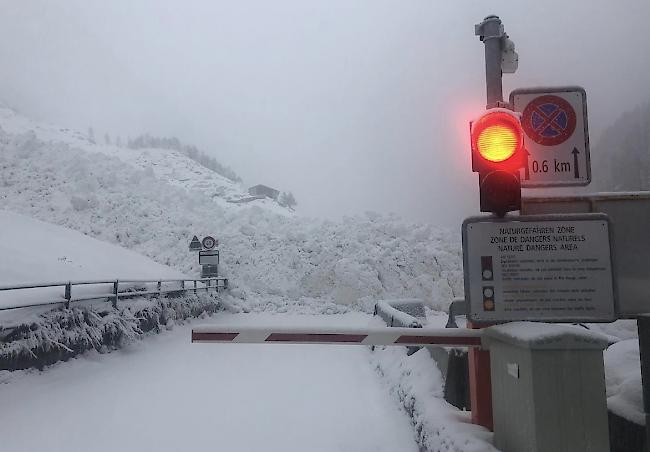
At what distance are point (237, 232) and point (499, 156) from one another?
83.9 ft

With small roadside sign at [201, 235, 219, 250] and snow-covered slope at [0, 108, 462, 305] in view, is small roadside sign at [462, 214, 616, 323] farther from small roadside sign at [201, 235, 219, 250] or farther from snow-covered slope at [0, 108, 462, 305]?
small roadside sign at [201, 235, 219, 250]

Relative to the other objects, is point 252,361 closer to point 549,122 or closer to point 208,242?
point 549,122

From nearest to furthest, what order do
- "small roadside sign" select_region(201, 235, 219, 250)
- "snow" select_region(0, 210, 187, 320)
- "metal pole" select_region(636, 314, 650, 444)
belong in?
"metal pole" select_region(636, 314, 650, 444), "snow" select_region(0, 210, 187, 320), "small roadside sign" select_region(201, 235, 219, 250)

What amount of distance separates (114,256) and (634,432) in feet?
54.1

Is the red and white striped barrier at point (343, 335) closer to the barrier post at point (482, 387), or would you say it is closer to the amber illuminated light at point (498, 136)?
the barrier post at point (482, 387)

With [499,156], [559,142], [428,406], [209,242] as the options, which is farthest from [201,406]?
[209,242]

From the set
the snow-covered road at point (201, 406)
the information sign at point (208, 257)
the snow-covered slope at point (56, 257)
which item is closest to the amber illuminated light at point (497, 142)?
the snow-covered road at point (201, 406)

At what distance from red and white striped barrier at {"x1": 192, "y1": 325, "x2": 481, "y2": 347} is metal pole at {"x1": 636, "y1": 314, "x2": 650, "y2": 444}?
3.58ft

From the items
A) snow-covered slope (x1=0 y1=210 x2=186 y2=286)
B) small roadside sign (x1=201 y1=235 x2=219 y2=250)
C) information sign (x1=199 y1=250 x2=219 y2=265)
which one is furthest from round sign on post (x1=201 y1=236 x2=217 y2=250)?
snow-covered slope (x1=0 y1=210 x2=186 y2=286)

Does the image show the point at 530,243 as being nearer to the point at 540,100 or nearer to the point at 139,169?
the point at 540,100

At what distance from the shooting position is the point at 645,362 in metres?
3.02

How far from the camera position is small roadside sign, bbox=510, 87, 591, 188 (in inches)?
147

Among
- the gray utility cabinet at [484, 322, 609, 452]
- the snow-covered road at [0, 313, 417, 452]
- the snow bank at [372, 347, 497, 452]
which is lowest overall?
the snow-covered road at [0, 313, 417, 452]

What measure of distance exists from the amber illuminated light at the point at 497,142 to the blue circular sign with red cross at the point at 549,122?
2.69 ft
